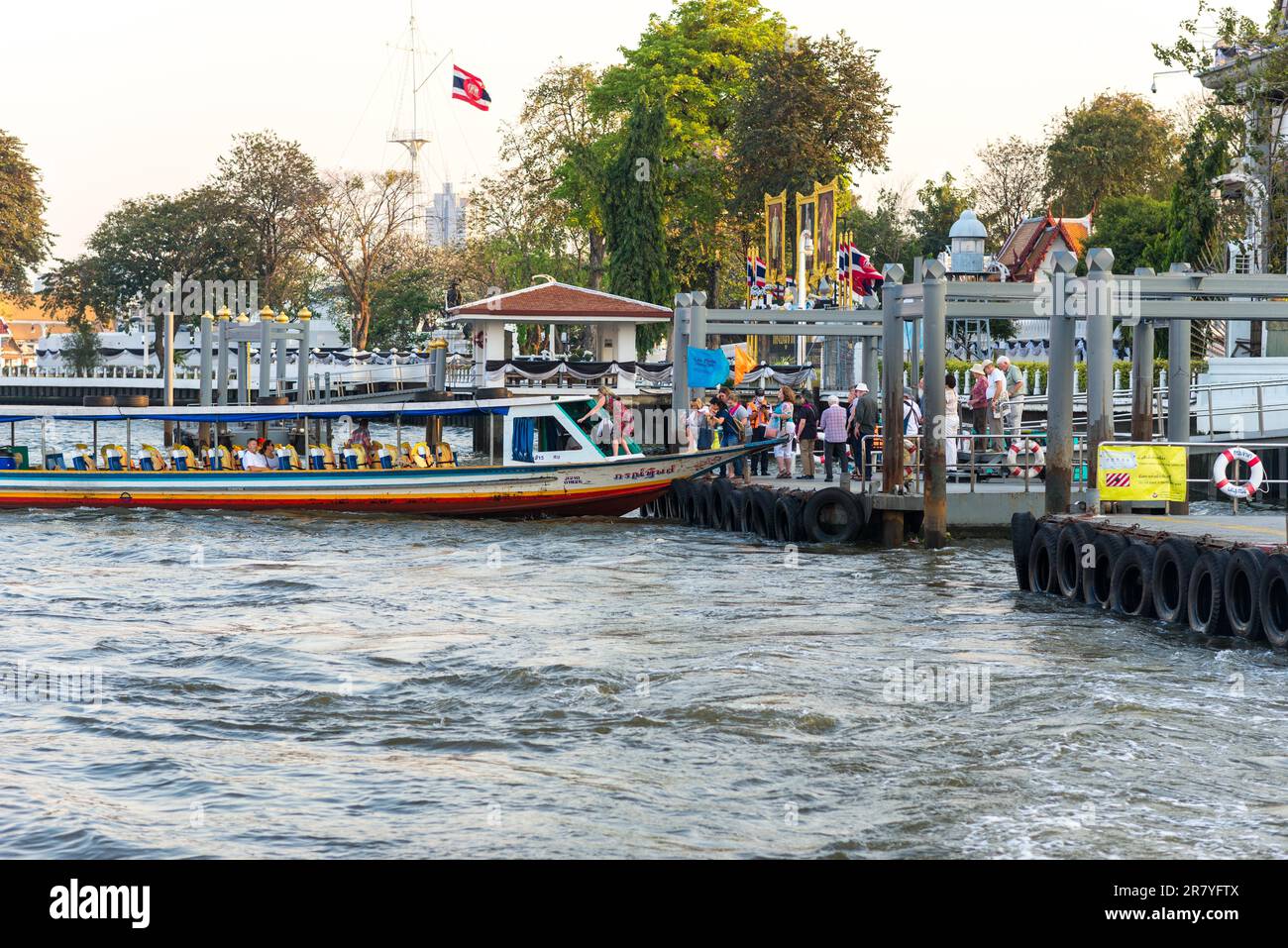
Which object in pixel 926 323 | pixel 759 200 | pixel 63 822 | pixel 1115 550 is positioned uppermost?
pixel 759 200

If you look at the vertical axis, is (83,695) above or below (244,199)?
below

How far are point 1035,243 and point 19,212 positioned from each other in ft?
178

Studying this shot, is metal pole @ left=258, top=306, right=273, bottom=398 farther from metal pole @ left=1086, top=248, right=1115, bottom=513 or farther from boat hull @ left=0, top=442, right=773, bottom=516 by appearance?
metal pole @ left=1086, top=248, right=1115, bottom=513

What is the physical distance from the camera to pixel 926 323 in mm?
26984

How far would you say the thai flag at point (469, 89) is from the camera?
79.3 metres

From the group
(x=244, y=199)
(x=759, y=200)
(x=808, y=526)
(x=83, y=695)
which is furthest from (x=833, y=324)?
(x=244, y=199)

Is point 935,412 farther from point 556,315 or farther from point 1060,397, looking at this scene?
point 556,315

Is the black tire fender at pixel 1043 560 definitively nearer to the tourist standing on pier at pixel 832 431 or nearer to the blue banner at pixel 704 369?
the tourist standing on pier at pixel 832 431

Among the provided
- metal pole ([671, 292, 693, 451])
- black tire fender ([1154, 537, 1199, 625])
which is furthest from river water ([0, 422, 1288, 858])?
metal pole ([671, 292, 693, 451])

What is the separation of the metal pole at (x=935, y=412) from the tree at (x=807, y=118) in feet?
157

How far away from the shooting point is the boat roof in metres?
34.1

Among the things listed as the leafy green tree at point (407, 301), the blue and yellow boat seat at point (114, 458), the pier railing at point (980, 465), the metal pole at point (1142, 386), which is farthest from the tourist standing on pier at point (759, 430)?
the leafy green tree at point (407, 301)
